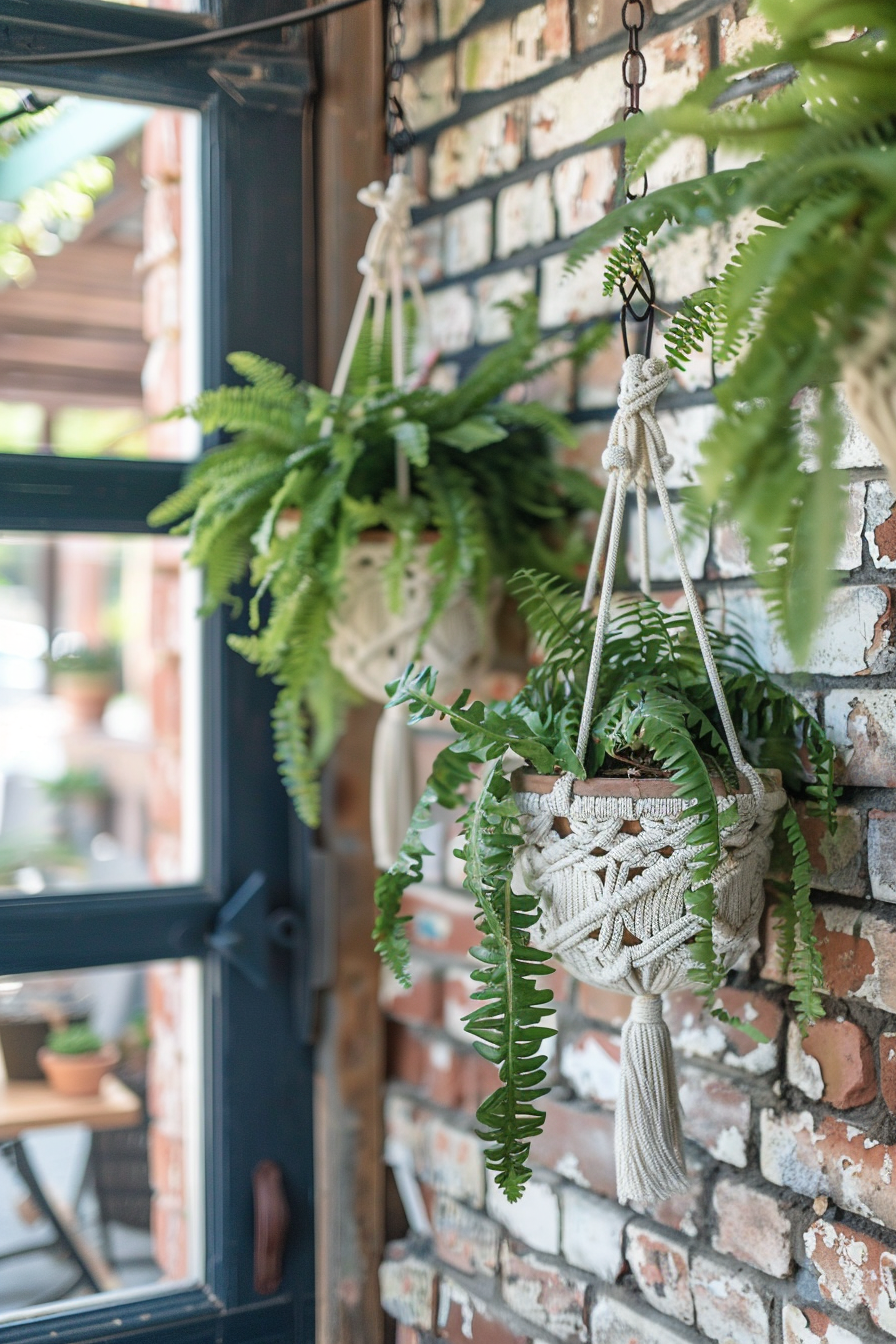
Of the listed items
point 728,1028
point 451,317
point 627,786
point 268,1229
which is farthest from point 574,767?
point 268,1229

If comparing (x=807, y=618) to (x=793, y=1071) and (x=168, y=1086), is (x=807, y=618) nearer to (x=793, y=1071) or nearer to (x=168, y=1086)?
(x=793, y=1071)

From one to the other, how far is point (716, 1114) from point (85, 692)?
914 millimetres

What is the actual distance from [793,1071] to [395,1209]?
2.37ft

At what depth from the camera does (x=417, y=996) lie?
1503 millimetres

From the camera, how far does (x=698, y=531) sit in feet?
2.59

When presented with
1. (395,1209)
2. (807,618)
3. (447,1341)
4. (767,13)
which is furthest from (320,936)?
(767,13)

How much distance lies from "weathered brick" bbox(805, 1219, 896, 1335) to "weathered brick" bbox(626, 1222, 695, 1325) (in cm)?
16

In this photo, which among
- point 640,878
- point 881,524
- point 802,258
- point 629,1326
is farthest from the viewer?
point 629,1326

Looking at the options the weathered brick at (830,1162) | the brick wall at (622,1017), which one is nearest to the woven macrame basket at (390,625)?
the brick wall at (622,1017)

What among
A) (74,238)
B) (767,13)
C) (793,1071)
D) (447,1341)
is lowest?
(447,1341)

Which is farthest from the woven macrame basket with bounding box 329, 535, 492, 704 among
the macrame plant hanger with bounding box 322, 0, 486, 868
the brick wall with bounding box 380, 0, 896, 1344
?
the brick wall with bounding box 380, 0, 896, 1344

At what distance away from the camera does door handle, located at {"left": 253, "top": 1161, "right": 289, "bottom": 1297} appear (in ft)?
4.82

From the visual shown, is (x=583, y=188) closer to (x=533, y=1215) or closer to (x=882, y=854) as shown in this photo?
(x=882, y=854)

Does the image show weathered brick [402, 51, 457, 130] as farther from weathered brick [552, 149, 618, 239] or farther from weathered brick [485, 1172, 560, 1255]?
weathered brick [485, 1172, 560, 1255]
